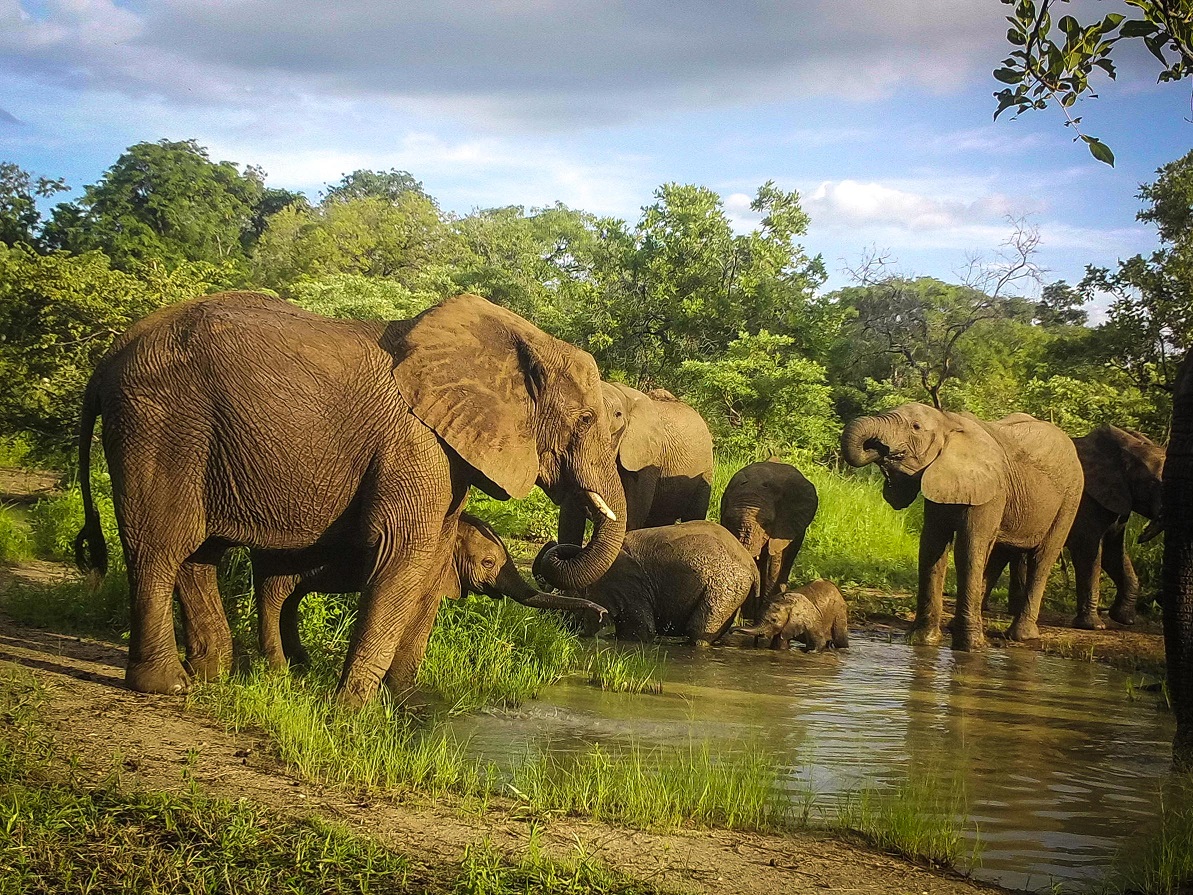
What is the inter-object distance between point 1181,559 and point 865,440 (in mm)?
5564

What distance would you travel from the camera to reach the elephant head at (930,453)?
488 inches

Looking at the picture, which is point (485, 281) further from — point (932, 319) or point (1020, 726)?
point (1020, 726)

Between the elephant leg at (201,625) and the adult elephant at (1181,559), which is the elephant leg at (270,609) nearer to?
the elephant leg at (201,625)

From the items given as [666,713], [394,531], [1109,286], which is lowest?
[666,713]

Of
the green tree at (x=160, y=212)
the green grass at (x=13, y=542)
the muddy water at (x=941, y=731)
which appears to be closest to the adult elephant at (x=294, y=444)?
the muddy water at (x=941, y=731)

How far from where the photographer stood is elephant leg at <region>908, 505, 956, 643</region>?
1285cm

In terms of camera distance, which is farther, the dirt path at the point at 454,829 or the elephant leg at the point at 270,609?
the elephant leg at the point at 270,609

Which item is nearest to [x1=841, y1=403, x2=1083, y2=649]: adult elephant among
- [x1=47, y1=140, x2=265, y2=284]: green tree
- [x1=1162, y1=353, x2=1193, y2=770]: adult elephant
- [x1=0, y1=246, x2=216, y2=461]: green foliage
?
[x1=1162, y1=353, x2=1193, y2=770]: adult elephant

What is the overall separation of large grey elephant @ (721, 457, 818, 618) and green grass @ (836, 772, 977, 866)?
632cm

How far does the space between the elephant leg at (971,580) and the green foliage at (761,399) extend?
826 centimetres

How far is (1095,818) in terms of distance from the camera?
660 cm

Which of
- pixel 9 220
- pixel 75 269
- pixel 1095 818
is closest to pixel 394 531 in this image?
pixel 1095 818

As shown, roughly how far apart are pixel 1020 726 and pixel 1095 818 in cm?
231

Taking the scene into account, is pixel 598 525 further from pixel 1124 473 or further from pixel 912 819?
pixel 1124 473
